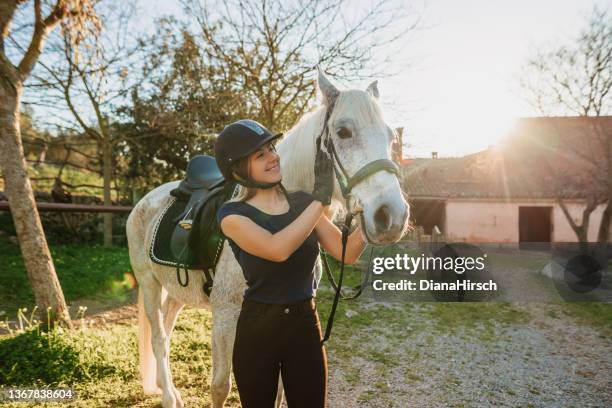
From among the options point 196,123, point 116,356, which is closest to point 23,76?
point 116,356

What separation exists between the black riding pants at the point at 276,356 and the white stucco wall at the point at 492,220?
68.9 ft

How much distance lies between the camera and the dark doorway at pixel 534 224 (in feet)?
71.7

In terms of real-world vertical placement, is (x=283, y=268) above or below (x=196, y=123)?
below

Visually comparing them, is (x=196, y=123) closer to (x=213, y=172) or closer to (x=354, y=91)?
(x=213, y=172)

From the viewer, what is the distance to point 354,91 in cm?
183

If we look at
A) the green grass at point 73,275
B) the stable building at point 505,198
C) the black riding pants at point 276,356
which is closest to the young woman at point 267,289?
the black riding pants at point 276,356

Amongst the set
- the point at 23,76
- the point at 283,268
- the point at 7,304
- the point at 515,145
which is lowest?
the point at 7,304

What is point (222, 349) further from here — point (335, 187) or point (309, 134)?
point (309, 134)

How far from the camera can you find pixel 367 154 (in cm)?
167

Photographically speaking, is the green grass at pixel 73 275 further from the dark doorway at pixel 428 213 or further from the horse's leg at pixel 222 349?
the dark doorway at pixel 428 213

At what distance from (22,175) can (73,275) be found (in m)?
4.21

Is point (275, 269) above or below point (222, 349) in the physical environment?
above

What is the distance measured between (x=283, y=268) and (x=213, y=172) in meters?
1.69

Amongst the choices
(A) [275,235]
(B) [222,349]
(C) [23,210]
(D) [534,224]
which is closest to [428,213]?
(D) [534,224]
